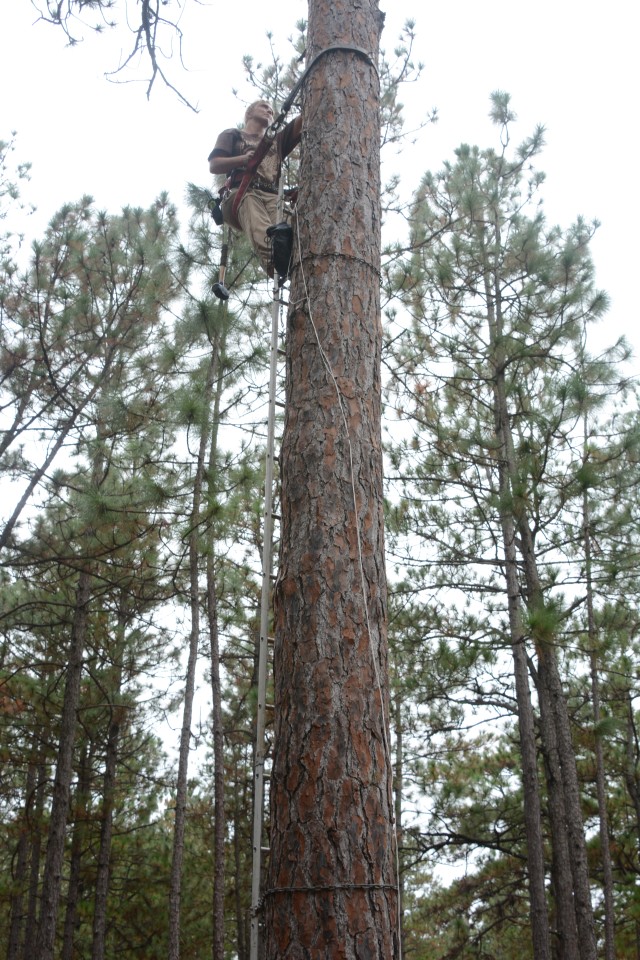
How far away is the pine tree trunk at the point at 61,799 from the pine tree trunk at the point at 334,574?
16.2 feet

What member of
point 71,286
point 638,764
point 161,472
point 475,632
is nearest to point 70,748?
point 161,472

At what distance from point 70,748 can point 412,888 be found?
1338cm

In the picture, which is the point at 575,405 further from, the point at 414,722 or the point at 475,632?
the point at 414,722

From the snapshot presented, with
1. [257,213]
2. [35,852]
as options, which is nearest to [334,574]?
[257,213]

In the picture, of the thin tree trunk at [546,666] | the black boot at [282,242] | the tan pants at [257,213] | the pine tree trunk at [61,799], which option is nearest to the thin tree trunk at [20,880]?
the pine tree trunk at [61,799]

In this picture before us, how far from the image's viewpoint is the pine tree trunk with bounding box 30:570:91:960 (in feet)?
24.0

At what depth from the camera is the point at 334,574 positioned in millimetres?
2404

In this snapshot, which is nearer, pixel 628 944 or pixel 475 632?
pixel 475 632

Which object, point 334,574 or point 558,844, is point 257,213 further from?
point 558,844

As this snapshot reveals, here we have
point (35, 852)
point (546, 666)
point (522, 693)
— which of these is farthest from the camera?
point (35, 852)

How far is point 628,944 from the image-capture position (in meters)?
11.0

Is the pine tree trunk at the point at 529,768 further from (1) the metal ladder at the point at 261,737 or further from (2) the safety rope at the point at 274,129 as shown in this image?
(1) the metal ladder at the point at 261,737

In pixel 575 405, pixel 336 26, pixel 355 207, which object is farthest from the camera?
pixel 575 405

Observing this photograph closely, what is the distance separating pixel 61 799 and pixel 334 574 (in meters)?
6.43
